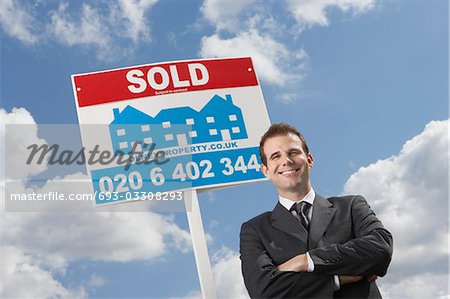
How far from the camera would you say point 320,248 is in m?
2.07

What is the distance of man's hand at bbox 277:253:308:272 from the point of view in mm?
2057

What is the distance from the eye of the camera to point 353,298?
205cm

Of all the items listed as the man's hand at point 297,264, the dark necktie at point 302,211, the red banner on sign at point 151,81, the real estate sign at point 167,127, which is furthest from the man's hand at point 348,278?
the red banner on sign at point 151,81

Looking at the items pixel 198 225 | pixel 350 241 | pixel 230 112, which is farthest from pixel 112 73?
pixel 350 241

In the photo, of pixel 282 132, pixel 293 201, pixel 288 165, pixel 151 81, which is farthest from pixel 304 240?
pixel 151 81

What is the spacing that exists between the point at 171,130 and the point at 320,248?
1928mm

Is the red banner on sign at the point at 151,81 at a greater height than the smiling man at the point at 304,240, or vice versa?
the red banner on sign at the point at 151,81

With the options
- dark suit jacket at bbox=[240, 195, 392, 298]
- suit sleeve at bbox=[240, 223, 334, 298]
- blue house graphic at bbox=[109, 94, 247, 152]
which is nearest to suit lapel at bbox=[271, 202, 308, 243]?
dark suit jacket at bbox=[240, 195, 392, 298]

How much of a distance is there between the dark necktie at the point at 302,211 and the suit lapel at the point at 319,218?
0.10 ft

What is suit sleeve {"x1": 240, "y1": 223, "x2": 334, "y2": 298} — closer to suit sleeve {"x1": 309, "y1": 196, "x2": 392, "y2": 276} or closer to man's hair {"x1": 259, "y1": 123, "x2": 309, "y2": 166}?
suit sleeve {"x1": 309, "y1": 196, "x2": 392, "y2": 276}

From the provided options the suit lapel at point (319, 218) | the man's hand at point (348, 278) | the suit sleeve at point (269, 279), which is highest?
the suit lapel at point (319, 218)

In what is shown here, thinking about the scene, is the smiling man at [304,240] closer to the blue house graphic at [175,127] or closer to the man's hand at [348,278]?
the man's hand at [348,278]

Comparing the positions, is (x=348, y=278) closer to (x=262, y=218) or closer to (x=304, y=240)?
(x=304, y=240)

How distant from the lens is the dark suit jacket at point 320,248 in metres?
2.04
